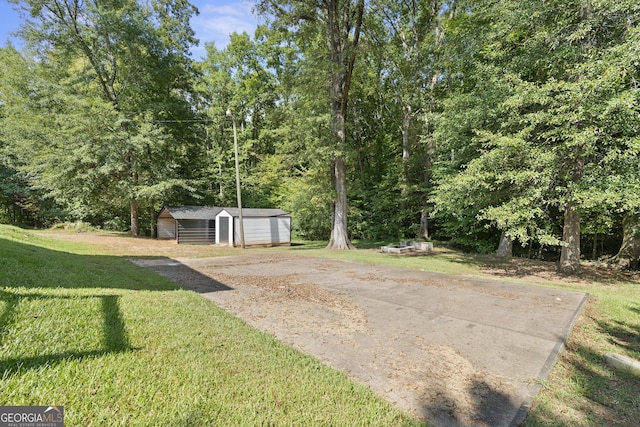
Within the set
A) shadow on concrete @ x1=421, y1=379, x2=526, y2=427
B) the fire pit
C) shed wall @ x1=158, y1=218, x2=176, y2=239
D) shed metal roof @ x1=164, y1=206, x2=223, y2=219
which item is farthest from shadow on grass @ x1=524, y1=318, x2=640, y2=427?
shed wall @ x1=158, y1=218, x2=176, y2=239

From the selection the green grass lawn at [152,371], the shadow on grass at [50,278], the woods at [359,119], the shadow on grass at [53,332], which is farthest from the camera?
the woods at [359,119]

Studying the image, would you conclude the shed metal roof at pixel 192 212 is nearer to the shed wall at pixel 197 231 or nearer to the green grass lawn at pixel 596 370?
the shed wall at pixel 197 231

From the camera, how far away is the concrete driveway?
8.50 feet

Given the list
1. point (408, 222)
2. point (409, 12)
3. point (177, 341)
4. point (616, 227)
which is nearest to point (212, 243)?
point (408, 222)

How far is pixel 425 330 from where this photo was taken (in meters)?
4.04

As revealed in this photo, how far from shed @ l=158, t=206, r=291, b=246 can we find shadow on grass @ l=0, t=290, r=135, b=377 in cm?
1444

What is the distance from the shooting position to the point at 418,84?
17.0 metres

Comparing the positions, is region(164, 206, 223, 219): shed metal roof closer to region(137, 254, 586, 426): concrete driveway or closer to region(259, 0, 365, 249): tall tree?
region(259, 0, 365, 249): tall tree

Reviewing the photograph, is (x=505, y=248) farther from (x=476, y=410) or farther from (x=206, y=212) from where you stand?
(x=206, y=212)

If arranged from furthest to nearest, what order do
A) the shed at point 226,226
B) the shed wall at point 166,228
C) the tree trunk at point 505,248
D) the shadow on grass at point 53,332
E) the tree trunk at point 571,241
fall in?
the shed wall at point 166,228, the shed at point 226,226, the tree trunk at point 505,248, the tree trunk at point 571,241, the shadow on grass at point 53,332

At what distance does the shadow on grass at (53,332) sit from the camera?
2160mm

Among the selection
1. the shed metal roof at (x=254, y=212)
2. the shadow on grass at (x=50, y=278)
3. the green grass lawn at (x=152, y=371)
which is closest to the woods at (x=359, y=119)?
the shed metal roof at (x=254, y=212)

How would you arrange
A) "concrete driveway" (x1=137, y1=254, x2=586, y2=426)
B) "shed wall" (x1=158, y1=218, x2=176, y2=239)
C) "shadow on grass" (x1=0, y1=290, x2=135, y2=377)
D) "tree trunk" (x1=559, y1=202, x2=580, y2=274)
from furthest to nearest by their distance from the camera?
"shed wall" (x1=158, y1=218, x2=176, y2=239) → "tree trunk" (x1=559, y1=202, x2=580, y2=274) → "concrete driveway" (x1=137, y1=254, x2=586, y2=426) → "shadow on grass" (x1=0, y1=290, x2=135, y2=377)

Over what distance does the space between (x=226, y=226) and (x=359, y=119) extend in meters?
12.6
